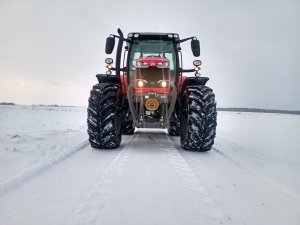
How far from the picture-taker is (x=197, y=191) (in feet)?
11.1

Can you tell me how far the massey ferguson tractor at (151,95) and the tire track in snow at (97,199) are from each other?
1.74m

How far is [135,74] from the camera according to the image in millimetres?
6652

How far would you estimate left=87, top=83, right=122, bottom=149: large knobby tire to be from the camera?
20.1ft

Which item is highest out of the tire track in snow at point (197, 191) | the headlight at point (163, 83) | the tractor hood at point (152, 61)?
the tractor hood at point (152, 61)

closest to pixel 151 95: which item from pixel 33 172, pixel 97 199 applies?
pixel 33 172

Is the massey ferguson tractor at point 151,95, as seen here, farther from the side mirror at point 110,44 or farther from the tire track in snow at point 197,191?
the tire track in snow at point 197,191

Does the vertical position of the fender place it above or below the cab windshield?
below

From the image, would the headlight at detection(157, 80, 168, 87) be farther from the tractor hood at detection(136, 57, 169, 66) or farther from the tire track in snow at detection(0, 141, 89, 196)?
the tire track in snow at detection(0, 141, 89, 196)

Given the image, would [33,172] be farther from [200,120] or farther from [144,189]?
[200,120]

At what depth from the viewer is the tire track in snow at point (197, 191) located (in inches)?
106

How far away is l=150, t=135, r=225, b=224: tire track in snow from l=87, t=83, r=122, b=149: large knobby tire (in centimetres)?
154

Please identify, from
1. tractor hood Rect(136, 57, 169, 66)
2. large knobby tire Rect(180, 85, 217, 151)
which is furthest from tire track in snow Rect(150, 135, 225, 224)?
tractor hood Rect(136, 57, 169, 66)

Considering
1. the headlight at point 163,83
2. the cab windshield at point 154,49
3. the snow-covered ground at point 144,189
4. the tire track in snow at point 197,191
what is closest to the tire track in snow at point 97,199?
the snow-covered ground at point 144,189

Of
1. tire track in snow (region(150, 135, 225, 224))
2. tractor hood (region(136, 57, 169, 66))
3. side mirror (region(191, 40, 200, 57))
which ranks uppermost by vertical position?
side mirror (region(191, 40, 200, 57))
